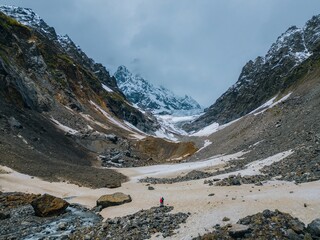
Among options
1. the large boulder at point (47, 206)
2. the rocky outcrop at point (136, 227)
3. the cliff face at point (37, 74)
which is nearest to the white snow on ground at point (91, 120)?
the cliff face at point (37, 74)

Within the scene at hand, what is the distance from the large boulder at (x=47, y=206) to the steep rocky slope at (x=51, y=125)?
42.2 feet

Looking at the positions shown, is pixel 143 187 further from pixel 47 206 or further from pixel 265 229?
pixel 265 229

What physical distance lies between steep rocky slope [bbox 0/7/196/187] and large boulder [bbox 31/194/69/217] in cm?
1285

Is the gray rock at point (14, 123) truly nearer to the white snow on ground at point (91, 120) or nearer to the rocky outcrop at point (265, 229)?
the rocky outcrop at point (265, 229)

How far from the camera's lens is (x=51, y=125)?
79.9 metres

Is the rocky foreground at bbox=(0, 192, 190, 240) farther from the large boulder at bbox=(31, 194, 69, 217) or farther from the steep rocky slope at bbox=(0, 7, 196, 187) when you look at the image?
the steep rocky slope at bbox=(0, 7, 196, 187)

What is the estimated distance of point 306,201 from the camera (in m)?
22.7

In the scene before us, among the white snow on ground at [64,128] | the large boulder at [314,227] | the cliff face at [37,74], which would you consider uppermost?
the cliff face at [37,74]

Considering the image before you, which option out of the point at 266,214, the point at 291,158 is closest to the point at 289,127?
the point at 291,158

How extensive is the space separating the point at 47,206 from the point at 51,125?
2105 inches

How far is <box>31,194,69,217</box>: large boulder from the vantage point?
28.3 metres

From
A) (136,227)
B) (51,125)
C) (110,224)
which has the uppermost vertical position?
(51,125)

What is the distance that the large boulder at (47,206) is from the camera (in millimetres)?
28312

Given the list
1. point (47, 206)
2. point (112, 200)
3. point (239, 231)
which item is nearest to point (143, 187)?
point (112, 200)
